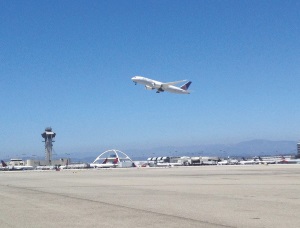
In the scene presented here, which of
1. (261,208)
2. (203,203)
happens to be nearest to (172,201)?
(203,203)

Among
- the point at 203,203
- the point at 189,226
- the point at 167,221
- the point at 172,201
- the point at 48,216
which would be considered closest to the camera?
the point at 189,226

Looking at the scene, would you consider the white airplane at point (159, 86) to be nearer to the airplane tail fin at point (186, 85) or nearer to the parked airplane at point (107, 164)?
the airplane tail fin at point (186, 85)

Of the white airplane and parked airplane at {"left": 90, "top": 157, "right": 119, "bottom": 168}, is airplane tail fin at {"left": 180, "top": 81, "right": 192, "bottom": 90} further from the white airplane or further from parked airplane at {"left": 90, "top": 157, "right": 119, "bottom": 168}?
parked airplane at {"left": 90, "top": 157, "right": 119, "bottom": 168}

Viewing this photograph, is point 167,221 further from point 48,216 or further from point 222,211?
point 48,216

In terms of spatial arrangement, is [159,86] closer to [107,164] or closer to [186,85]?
[186,85]

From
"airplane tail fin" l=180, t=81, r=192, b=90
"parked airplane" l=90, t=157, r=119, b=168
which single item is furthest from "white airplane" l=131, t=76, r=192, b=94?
"parked airplane" l=90, t=157, r=119, b=168

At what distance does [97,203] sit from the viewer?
22.2 meters

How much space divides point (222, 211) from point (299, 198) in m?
6.73

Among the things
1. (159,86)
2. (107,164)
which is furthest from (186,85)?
(107,164)

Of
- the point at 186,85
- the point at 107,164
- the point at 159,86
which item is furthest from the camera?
the point at 107,164

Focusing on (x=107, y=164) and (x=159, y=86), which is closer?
(x=159, y=86)

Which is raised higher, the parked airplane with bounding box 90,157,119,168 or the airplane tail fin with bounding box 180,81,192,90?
the airplane tail fin with bounding box 180,81,192,90

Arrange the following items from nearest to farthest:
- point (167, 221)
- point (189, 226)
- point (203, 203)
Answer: point (189, 226) → point (167, 221) → point (203, 203)

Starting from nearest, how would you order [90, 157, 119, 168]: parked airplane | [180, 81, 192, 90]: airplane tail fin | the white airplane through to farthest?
1. the white airplane
2. [90, 157, 119, 168]: parked airplane
3. [180, 81, 192, 90]: airplane tail fin
